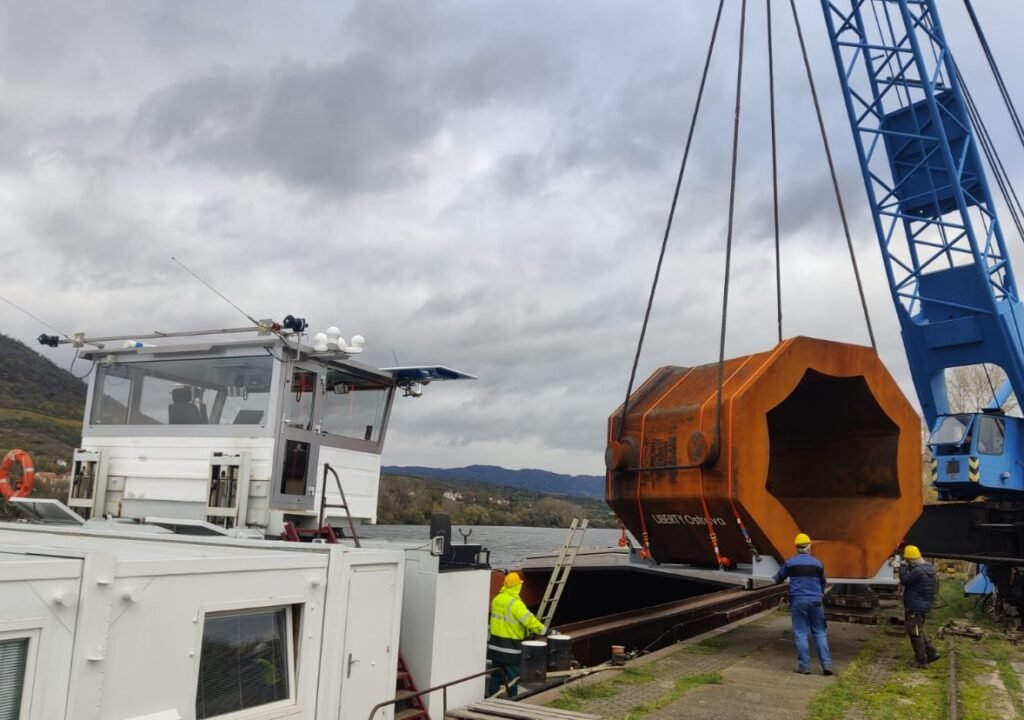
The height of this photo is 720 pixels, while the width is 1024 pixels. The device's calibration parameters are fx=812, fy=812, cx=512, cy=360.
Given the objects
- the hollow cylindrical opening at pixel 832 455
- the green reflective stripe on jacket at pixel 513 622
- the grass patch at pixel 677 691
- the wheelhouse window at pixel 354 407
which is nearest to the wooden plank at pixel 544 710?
the grass patch at pixel 677 691

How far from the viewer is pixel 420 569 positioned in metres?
6.45

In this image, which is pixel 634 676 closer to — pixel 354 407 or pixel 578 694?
pixel 578 694

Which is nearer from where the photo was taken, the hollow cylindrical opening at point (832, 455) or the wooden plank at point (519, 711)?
the wooden plank at point (519, 711)

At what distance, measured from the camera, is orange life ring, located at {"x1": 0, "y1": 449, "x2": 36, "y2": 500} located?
884cm

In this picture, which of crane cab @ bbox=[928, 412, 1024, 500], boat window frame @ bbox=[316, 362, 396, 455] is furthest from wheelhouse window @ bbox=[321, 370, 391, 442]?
crane cab @ bbox=[928, 412, 1024, 500]

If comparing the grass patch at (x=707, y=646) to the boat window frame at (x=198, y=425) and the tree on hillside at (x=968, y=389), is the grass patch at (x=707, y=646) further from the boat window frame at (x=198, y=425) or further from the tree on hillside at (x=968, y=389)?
the tree on hillside at (x=968, y=389)

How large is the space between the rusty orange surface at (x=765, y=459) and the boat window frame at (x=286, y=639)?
193 inches

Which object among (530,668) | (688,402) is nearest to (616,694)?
(530,668)

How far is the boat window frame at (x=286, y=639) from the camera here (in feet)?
13.5

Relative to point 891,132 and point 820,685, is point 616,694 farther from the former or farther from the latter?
point 891,132

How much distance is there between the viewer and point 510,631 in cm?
789

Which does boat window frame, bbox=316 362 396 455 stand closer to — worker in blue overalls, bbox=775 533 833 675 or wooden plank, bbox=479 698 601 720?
wooden plank, bbox=479 698 601 720

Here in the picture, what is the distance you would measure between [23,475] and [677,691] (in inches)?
288

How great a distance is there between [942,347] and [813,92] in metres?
Result: 7.94
